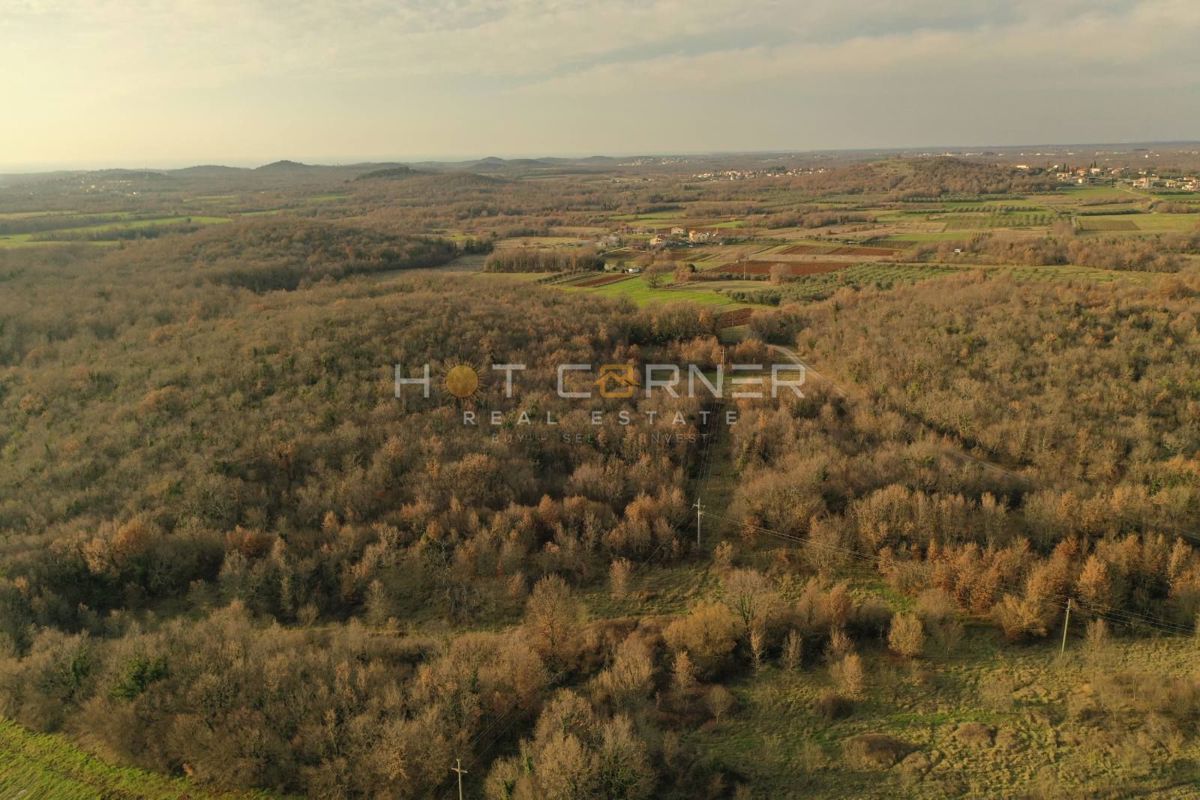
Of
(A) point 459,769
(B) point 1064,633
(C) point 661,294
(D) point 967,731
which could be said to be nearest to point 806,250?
(C) point 661,294

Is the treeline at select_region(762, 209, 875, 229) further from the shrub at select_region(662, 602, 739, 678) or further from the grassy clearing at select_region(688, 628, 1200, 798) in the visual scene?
the shrub at select_region(662, 602, 739, 678)

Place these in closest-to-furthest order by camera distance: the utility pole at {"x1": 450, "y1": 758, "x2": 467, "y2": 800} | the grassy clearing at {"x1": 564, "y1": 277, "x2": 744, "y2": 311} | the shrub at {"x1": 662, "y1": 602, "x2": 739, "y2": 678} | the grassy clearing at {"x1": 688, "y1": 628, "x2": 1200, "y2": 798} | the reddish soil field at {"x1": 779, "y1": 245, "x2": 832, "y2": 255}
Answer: the utility pole at {"x1": 450, "y1": 758, "x2": 467, "y2": 800}
the grassy clearing at {"x1": 688, "y1": 628, "x2": 1200, "y2": 798}
the shrub at {"x1": 662, "y1": 602, "x2": 739, "y2": 678}
the grassy clearing at {"x1": 564, "y1": 277, "x2": 744, "y2": 311}
the reddish soil field at {"x1": 779, "y1": 245, "x2": 832, "y2": 255}

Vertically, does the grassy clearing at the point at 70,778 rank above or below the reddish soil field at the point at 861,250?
below
